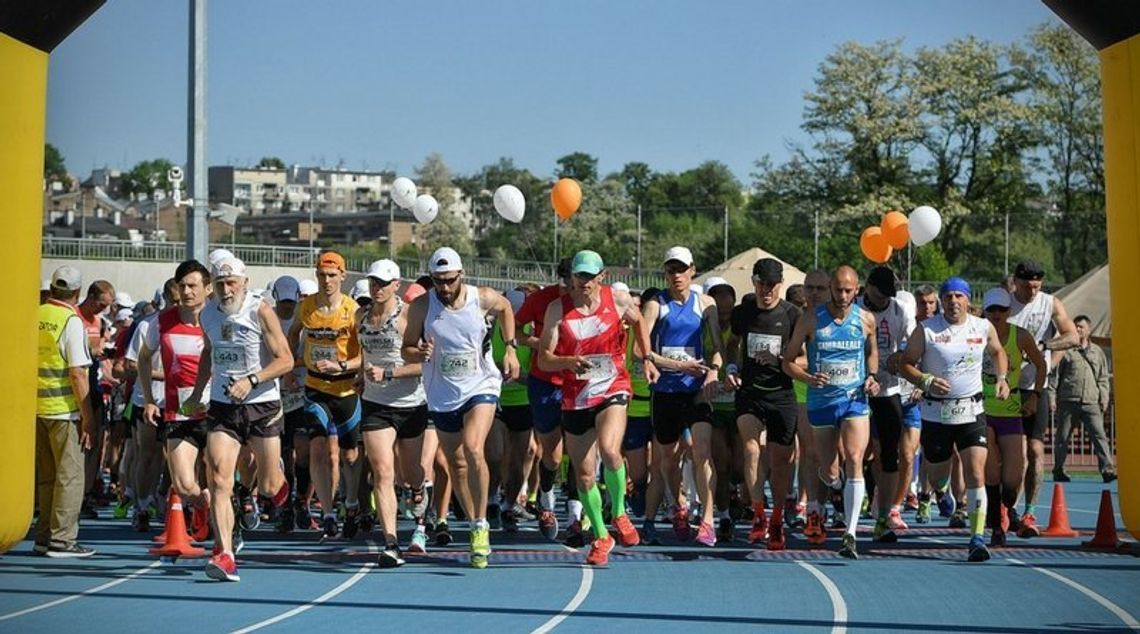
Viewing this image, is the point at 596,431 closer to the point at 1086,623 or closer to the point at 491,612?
the point at 491,612

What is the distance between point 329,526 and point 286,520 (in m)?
0.84

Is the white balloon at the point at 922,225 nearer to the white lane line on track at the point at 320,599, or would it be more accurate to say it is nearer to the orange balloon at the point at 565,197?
the orange balloon at the point at 565,197

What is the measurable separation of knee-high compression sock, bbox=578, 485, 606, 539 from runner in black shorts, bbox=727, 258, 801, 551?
1.71 metres

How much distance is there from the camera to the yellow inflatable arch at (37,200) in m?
8.60

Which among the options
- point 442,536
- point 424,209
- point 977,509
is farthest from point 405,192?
point 977,509

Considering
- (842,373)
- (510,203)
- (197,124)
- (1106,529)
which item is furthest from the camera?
(197,124)

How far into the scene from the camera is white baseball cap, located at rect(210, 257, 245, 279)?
40.8 feet

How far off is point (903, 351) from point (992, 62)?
43.9 metres

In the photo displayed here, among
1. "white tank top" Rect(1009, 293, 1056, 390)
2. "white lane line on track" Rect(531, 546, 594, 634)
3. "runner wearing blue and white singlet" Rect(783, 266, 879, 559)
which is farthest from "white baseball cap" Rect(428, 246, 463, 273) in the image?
"white tank top" Rect(1009, 293, 1056, 390)

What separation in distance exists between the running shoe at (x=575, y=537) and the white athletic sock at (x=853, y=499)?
2.13m

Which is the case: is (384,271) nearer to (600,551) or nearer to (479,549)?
(479,549)

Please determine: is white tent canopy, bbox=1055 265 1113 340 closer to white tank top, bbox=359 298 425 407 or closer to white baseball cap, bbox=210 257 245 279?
white tank top, bbox=359 298 425 407

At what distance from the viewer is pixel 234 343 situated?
12461 mm

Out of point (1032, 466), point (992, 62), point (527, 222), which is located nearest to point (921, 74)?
point (992, 62)
